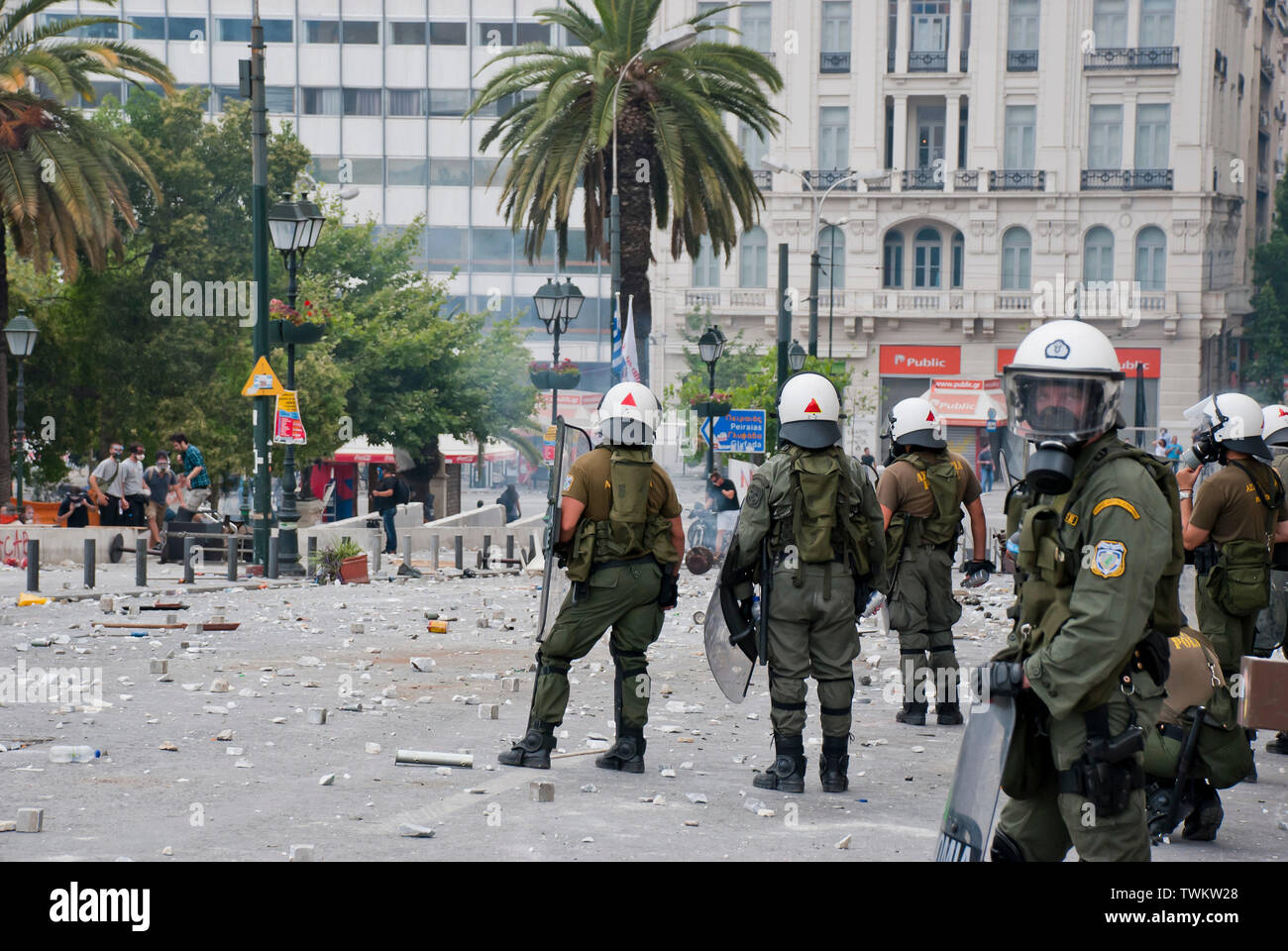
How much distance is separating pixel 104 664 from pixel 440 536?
12520mm

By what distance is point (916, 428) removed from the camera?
31.0 feet

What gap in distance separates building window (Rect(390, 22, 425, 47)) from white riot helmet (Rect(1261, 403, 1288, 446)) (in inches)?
2076

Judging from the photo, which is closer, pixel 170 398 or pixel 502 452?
pixel 170 398

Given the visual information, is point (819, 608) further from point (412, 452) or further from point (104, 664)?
point (412, 452)

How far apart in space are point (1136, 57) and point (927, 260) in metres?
8.77

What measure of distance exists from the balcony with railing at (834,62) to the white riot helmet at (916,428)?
44442 mm

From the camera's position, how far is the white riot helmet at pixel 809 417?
7.45 meters

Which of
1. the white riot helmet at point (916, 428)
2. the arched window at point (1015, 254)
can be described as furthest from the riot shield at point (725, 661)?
the arched window at point (1015, 254)

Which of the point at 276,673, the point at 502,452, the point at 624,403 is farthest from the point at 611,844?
the point at 502,452

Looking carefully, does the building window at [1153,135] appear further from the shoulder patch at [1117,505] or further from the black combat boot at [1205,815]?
the shoulder patch at [1117,505]

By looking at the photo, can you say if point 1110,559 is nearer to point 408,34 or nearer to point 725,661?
point 725,661

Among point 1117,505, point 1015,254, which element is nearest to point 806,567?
point 1117,505

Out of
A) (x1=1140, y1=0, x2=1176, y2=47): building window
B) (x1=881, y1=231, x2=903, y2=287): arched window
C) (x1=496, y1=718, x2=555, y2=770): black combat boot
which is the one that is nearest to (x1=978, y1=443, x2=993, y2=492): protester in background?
(x1=881, y1=231, x2=903, y2=287): arched window
